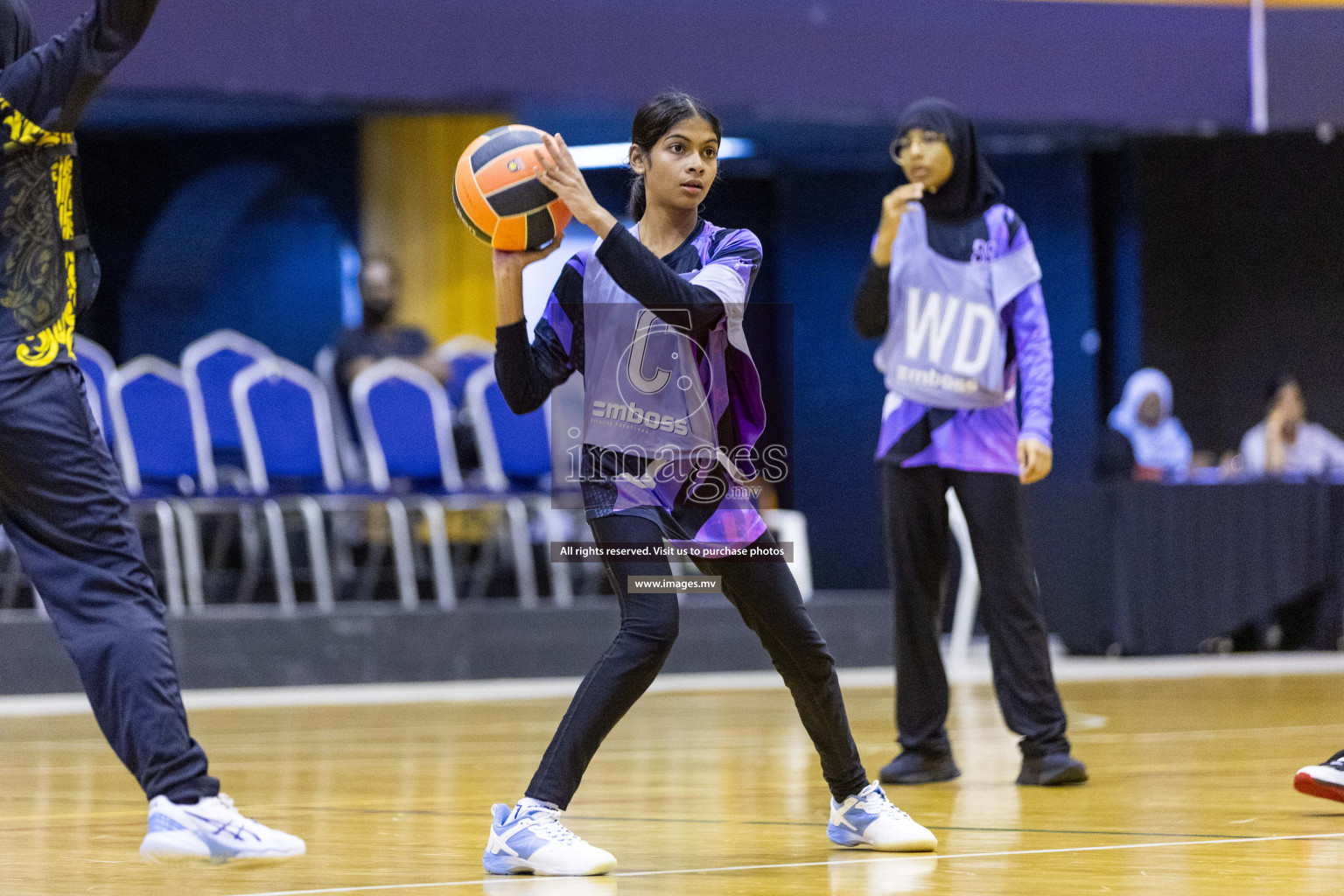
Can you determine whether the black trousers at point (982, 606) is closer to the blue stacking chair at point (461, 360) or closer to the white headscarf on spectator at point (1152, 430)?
the blue stacking chair at point (461, 360)

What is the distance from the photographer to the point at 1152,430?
11453 millimetres

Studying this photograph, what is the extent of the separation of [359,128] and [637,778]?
873 cm

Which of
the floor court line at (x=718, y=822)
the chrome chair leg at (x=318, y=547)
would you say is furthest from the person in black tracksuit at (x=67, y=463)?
the chrome chair leg at (x=318, y=547)

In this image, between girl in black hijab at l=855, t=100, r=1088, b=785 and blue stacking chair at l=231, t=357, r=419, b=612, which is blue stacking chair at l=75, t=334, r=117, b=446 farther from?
girl in black hijab at l=855, t=100, r=1088, b=785

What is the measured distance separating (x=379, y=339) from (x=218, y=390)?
0.96m

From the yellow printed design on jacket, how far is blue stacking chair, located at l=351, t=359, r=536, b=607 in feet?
18.8

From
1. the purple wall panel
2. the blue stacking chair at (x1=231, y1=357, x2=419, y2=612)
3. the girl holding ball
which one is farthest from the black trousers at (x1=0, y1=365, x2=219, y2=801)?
the purple wall panel

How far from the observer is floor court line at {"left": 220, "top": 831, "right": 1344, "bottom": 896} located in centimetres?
287

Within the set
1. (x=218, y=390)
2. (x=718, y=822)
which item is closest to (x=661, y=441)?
(x=718, y=822)

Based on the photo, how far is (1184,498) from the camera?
32.0 feet

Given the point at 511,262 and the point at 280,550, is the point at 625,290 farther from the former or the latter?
the point at 280,550

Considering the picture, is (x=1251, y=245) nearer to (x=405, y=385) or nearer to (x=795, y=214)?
(x=795, y=214)

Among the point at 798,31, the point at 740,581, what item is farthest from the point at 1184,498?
the point at 740,581

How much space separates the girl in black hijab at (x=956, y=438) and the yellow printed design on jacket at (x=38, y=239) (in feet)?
6.88
